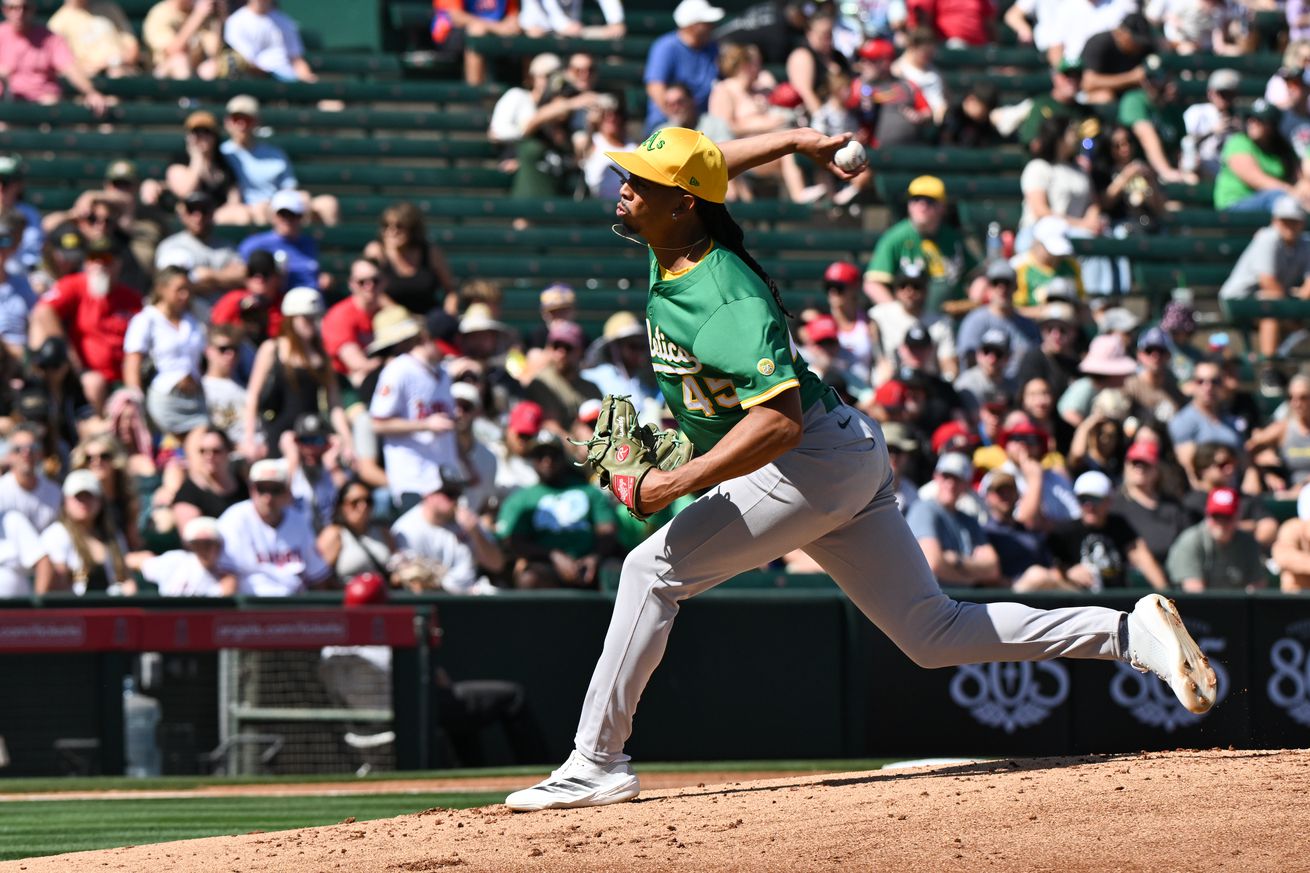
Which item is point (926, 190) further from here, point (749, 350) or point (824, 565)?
point (749, 350)

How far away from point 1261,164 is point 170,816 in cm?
1137

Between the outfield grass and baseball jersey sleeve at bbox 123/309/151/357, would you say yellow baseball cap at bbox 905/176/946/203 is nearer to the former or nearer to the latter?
baseball jersey sleeve at bbox 123/309/151/357

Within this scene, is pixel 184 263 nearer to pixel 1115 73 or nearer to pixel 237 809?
pixel 237 809

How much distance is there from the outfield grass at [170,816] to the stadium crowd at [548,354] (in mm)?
1780

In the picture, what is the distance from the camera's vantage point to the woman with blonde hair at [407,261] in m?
13.2

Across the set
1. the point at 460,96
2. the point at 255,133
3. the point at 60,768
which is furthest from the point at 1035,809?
the point at 460,96

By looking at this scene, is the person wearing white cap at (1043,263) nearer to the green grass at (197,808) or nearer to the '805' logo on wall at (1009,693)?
the '805' logo on wall at (1009,693)

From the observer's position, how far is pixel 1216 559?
39.7ft

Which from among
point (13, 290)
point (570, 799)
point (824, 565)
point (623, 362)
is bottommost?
point (570, 799)

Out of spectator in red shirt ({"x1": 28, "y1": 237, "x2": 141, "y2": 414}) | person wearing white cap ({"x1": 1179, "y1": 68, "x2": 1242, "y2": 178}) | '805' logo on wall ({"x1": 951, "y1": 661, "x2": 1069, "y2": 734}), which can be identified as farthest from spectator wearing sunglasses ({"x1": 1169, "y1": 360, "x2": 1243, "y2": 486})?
spectator in red shirt ({"x1": 28, "y1": 237, "x2": 141, "y2": 414})

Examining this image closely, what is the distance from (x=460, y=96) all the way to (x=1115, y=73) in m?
5.59

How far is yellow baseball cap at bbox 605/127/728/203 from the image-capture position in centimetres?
579

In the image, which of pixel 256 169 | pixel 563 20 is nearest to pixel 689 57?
pixel 563 20

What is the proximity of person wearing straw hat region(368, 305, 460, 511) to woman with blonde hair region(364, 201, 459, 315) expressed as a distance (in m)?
1.09
